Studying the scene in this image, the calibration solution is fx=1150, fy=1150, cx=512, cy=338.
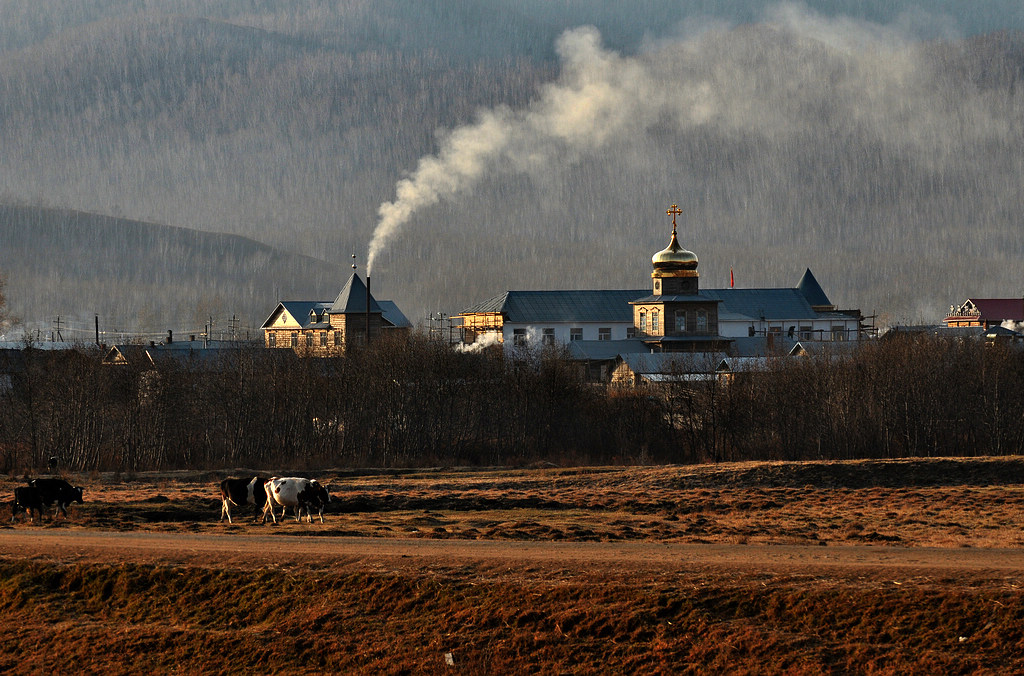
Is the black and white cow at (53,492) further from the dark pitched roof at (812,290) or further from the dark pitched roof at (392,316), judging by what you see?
the dark pitched roof at (812,290)

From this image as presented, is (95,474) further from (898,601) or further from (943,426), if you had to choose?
(943,426)

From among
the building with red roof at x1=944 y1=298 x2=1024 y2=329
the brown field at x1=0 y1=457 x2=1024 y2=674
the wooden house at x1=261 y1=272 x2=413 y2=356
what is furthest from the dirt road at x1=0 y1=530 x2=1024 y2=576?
the building with red roof at x1=944 y1=298 x2=1024 y2=329

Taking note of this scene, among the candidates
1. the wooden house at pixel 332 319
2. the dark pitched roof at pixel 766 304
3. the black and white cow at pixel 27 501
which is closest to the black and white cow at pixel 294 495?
the black and white cow at pixel 27 501

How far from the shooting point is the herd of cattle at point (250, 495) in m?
28.7

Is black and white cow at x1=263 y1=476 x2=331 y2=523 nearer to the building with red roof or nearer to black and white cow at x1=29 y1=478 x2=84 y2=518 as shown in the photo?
black and white cow at x1=29 y1=478 x2=84 y2=518

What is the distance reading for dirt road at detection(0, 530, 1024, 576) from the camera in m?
19.8

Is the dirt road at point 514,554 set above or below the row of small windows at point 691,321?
below

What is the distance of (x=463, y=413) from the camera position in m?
67.6

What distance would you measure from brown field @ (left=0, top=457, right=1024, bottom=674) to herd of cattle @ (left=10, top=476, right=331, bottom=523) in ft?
2.18

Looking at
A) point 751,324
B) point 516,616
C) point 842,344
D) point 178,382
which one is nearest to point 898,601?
point 516,616

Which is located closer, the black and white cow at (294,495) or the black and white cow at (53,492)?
the black and white cow at (294,495)

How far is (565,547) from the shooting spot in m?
23.2

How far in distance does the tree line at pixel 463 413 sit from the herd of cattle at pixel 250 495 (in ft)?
87.2

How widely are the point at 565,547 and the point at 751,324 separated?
111 m
